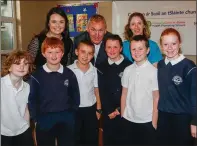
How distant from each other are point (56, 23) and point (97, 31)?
1.19 feet

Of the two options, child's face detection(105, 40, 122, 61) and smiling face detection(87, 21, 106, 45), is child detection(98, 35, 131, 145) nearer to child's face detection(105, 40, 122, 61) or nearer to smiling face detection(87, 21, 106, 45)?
child's face detection(105, 40, 122, 61)

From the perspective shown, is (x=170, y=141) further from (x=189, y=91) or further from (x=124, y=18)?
(x=124, y=18)

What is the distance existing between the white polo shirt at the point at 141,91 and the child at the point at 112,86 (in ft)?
0.55

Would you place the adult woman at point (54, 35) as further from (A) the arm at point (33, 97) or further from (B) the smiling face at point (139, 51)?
(B) the smiling face at point (139, 51)

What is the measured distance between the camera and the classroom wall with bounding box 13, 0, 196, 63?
3924 millimetres

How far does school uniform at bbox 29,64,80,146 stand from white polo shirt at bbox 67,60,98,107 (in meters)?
0.13

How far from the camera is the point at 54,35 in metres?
2.13

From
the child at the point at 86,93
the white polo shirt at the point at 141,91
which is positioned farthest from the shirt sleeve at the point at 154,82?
the child at the point at 86,93

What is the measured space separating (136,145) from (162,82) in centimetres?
57

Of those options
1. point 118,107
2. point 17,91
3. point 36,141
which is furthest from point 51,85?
point 118,107

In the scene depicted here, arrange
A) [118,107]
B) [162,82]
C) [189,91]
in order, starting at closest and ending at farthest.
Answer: [189,91] < [162,82] < [118,107]

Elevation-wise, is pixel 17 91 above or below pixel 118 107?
above

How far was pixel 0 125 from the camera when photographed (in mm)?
1658

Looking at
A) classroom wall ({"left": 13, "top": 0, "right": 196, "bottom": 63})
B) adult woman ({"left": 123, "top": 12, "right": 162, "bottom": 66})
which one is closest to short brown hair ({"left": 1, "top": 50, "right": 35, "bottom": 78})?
adult woman ({"left": 123, "top": 12, "right": 162, "bottom": 66})
